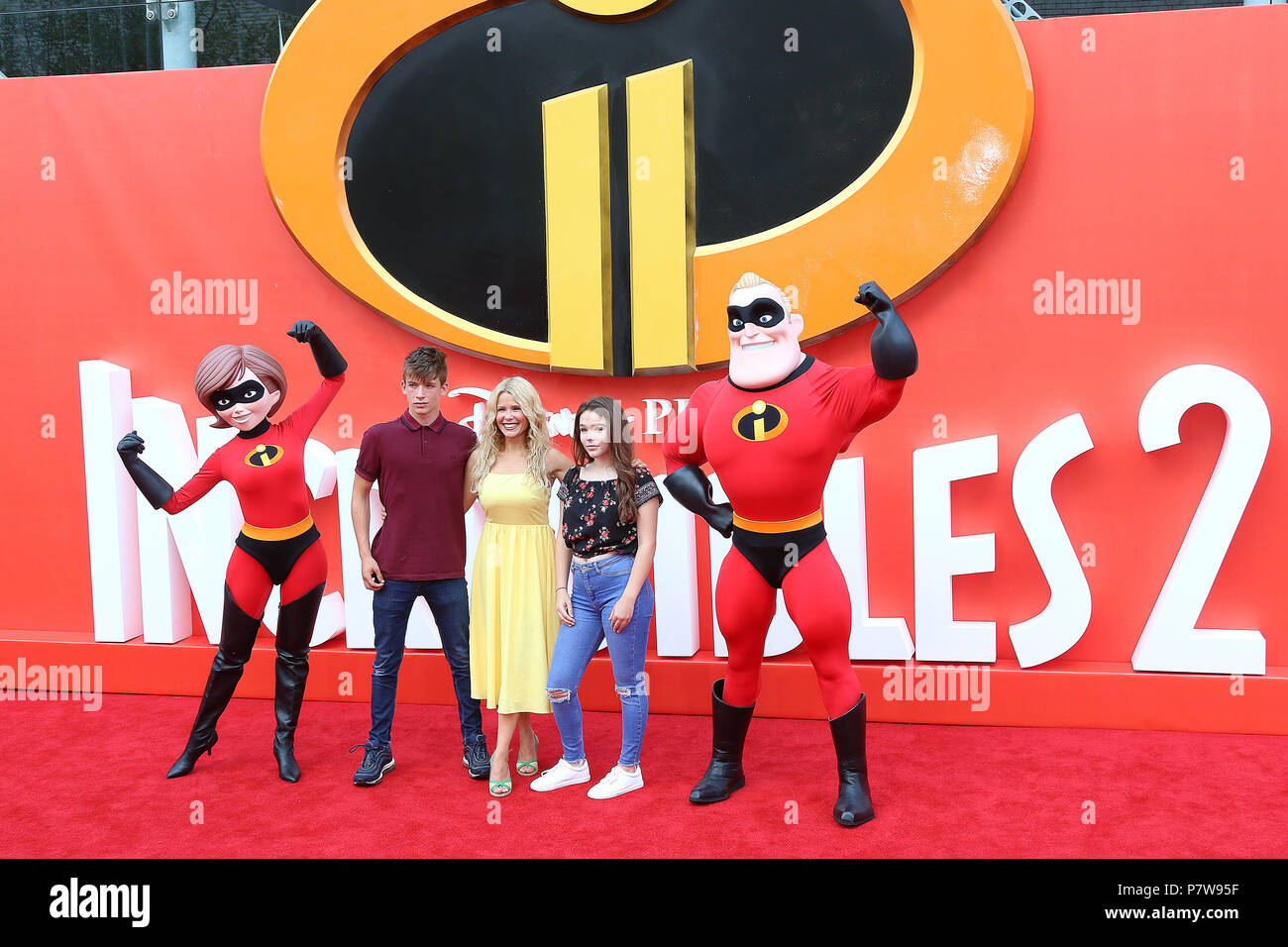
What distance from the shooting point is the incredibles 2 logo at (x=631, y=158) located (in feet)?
12.6

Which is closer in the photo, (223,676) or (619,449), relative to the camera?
(619,449)

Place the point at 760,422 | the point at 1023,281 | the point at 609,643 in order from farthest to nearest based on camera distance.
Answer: the point at 1023,281
the point at 609,643
the point at 760,422

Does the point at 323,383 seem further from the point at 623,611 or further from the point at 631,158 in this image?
the point at 631,158

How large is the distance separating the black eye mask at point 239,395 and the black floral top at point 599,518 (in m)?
1.19

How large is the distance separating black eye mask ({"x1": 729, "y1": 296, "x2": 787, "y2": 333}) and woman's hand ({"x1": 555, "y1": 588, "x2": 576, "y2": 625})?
3.50ft

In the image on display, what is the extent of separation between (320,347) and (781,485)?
163cm

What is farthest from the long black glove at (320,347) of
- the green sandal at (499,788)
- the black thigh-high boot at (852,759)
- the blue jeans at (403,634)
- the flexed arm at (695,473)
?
the black thigh-high boot at (852,759)

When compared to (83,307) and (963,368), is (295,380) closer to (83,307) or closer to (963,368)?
(83,307)

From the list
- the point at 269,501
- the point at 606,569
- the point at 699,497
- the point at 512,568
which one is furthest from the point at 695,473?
the point at 269,501

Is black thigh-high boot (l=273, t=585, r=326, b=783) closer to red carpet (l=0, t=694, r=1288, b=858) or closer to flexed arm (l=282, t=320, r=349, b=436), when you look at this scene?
red carpet (l=0, t=694, r=1288, b=858)

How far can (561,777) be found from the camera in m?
3.29

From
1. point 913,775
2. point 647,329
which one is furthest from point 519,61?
point 913,775

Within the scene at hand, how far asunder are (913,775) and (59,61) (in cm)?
566

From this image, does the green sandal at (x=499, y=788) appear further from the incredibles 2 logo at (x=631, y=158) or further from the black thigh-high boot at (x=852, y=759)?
the incredibles 2 logo at (x=631, y=158)
